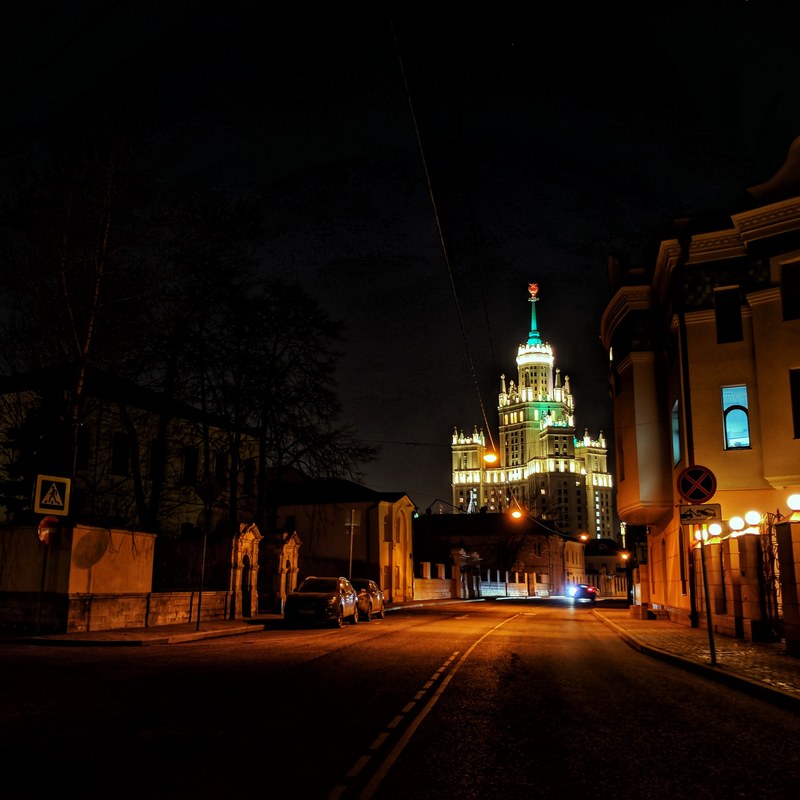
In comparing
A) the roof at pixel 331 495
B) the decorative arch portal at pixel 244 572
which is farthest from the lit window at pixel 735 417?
the roof at pixel 331 495

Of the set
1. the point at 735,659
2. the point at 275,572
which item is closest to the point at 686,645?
the point at 735,659

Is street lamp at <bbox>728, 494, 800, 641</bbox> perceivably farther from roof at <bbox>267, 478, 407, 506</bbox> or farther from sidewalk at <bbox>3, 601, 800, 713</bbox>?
roof at <bbox>267, 478, 407, 506</bbox>

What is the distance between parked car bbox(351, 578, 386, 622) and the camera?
30.3 meters

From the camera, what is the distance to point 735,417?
2411cm

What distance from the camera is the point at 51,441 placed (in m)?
21.8

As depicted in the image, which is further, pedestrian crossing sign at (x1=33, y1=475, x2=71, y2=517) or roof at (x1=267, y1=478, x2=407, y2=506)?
roof at (x1=267, y1=478, x2=407, y2=506)

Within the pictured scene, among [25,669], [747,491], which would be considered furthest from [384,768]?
[747,491]

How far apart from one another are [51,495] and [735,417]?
1868 centimetres

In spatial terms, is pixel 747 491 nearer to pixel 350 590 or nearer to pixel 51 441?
pixel 350 590

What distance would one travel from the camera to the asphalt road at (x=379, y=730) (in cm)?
579

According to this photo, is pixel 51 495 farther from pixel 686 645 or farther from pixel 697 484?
pixel 686 645

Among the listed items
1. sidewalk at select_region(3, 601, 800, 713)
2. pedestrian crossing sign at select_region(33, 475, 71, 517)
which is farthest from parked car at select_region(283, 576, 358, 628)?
pedestrian crossing sign at select_region(33, 475, 71, 517)

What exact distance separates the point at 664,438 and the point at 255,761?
2410 cm

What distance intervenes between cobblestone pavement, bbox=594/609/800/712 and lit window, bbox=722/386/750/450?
557 centimetres
